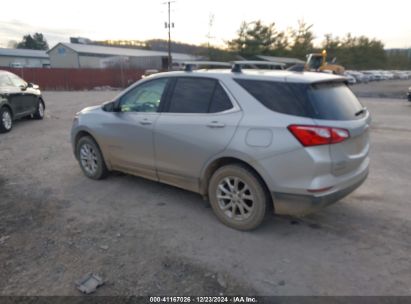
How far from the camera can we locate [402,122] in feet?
34.6

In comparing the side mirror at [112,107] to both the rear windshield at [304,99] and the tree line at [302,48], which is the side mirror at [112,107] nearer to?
the rear windshield at [304,99]

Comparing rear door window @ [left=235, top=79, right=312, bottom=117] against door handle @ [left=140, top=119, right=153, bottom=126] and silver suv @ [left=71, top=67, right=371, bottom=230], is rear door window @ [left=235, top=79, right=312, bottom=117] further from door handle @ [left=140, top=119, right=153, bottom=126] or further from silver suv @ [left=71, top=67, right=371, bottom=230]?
door handle @ [left=140, top=119, right=153, bottom=126]

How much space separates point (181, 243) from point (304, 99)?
1897mm

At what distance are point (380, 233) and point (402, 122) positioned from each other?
8.78 m

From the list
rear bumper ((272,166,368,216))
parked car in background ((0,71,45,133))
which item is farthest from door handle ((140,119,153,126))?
parked car in background ((0,71,45,133))

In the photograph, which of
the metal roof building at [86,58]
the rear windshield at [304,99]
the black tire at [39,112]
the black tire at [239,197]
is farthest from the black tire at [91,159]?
the metal roof building at [86,58]

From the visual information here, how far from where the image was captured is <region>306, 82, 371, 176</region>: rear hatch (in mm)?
2992

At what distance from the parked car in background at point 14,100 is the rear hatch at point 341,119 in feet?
27.9

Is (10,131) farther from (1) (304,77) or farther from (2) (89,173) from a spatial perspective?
(1) (304,77)

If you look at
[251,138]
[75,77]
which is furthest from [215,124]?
[75,77]

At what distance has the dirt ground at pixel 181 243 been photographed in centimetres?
263

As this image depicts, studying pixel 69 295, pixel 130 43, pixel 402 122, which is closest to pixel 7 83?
pixel 69 295

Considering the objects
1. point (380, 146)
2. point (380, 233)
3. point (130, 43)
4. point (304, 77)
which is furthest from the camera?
point (130, 43)

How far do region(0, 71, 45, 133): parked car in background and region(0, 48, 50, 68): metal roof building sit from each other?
5382cm
